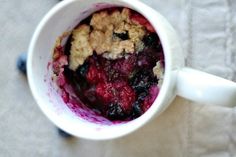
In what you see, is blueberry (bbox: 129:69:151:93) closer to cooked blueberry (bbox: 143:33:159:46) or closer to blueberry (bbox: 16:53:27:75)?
cooked blueberry (bbox: 143:33:159:46)

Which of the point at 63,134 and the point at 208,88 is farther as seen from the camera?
the point at 63,134

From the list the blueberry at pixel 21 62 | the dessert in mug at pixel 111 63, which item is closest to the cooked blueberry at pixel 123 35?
the dessert in mug at pixel 111 63

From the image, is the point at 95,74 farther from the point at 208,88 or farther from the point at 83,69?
the point at 208,88

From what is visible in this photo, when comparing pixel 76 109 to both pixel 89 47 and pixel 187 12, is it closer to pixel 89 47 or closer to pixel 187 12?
pixel 89 47

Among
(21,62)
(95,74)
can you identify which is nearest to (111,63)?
(95,74)

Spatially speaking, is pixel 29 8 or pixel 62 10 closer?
pixel 62 10

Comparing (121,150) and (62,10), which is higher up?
(62,10)

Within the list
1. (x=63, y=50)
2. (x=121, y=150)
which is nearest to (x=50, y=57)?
(x=63, y=50)
